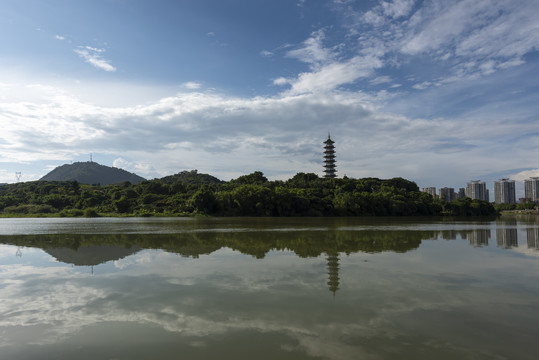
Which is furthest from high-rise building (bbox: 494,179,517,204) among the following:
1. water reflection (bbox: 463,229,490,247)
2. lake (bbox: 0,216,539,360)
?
lake (bbox: 0,216,539,360)

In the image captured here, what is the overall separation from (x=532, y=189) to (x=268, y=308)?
716ft

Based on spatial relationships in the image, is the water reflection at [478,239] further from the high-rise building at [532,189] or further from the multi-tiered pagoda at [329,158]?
the high-rise building at [532,189]

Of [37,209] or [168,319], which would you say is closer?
[168,319]

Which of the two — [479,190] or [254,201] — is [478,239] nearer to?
[254,201]

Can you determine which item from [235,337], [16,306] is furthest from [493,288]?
[16,306]

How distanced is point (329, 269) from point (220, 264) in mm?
3674

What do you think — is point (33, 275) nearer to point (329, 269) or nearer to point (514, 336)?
point (329, 269)

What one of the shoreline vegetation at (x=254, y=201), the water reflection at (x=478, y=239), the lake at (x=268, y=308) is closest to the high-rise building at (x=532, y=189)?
the shoreline vegetation at (x=254, y=201)

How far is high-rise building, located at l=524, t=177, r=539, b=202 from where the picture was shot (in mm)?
172125

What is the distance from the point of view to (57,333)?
5.52 meters

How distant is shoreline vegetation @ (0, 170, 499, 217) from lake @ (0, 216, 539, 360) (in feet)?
182

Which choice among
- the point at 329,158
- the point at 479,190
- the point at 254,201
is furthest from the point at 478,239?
the point at 479,190

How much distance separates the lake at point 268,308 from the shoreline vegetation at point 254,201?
55.4 m

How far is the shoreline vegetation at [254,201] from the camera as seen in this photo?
224 feet
